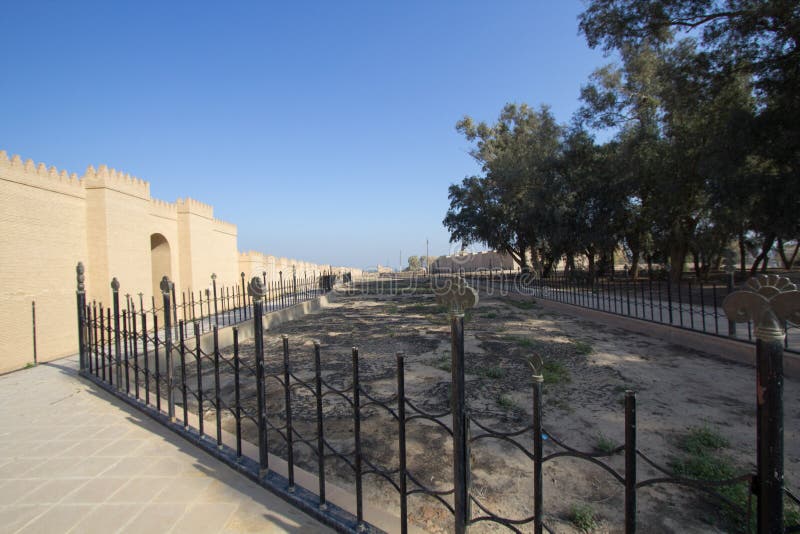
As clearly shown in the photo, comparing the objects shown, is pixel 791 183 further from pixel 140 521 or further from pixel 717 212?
pixel 140 521

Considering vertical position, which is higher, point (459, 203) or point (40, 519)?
point (459, 203)

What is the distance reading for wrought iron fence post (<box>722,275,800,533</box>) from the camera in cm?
126

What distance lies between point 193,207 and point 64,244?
6.49m

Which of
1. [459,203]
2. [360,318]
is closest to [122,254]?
[360,318]

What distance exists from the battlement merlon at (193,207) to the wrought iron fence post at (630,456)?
55.1ft

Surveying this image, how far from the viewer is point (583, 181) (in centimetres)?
1847

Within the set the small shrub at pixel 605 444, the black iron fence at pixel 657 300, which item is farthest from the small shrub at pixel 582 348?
the small shrub at pixel 605 444

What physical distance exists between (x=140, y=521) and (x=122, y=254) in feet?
35.0

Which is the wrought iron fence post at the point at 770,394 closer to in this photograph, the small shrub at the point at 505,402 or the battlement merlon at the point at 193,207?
the small shrub at the point at 505,402

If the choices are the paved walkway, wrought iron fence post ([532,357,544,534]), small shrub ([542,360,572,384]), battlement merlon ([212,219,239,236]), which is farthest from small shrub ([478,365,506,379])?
battlement merlon ([212,219,239,236])

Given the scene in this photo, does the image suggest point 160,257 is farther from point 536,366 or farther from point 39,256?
point 536,366

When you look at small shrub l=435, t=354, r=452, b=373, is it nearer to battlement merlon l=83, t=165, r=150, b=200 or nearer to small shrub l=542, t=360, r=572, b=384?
small shrub l=542, t=360, r=572, b=384

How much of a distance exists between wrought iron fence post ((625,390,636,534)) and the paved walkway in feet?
5.76

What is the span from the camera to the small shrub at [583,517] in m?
2.43
